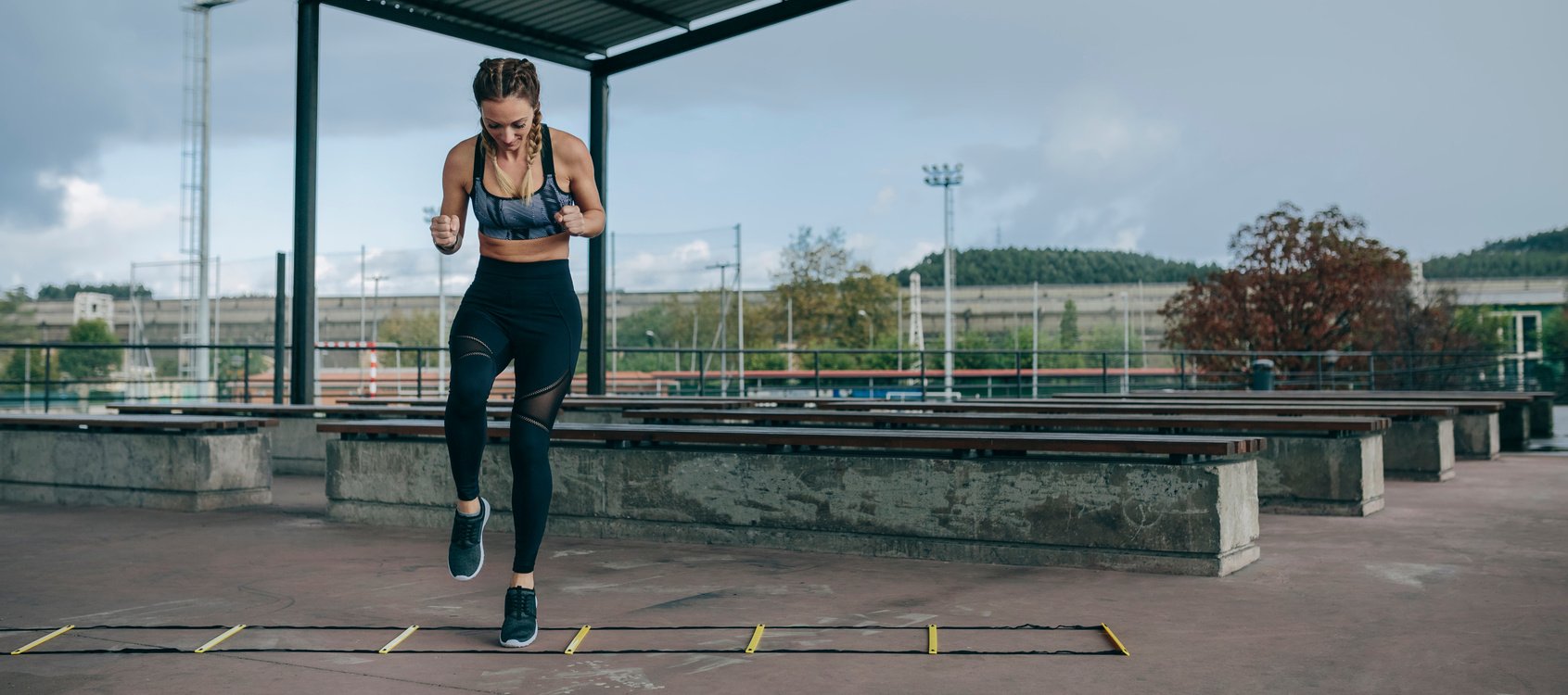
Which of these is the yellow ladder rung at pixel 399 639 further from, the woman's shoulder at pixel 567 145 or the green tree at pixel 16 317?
the green tree at pixel 16 317

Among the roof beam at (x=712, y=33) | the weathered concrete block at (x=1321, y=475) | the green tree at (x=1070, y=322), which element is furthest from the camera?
the green tree at (x=1070, y=322)

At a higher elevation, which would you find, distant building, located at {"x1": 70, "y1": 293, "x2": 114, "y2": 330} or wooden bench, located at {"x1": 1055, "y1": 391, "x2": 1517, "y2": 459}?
distant building, located at {"x1": 70, "y1": 293, "x2": 114, "y2": 330}

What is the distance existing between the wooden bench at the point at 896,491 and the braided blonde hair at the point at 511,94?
2.04 m

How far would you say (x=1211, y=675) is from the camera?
3.01 m

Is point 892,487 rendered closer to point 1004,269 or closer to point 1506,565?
point 1506,565

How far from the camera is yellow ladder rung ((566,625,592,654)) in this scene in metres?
3.30

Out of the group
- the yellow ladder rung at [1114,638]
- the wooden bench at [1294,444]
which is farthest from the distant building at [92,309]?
the yellow ladder rung at [1114,638]

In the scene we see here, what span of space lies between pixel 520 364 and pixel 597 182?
6.69 metres

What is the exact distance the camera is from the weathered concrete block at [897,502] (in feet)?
15.0

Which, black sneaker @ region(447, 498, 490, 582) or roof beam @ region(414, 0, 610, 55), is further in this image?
roof beam @ region(414, 0, 610, 55)

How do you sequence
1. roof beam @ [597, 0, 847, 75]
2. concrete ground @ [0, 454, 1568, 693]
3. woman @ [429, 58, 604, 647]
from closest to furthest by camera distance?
concrete ground @ [0, 454, 1568, 693] → woman @ [429, 58, 604, 647] → roof beam @ [597, 0, 847, 75]

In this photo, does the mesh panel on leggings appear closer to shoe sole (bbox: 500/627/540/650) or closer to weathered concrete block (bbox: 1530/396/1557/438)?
shoe sole (bbox: 500/627/540/650)

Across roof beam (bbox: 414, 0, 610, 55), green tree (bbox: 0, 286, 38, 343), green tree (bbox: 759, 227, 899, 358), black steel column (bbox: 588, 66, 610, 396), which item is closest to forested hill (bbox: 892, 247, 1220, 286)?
green tree (bbox: 759, 227, 899, 358)

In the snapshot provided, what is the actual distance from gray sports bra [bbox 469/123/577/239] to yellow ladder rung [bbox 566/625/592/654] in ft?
3.68
